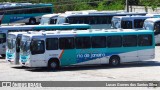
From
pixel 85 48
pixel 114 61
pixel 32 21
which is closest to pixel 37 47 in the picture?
pixel 85 48

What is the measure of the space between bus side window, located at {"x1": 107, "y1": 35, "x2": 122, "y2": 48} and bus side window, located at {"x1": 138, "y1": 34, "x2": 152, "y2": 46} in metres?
1.46

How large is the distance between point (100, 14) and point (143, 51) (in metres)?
18.9

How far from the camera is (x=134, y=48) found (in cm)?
3375

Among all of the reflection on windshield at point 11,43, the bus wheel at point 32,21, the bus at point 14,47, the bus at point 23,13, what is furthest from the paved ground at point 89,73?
the bus wheel at point 32,21

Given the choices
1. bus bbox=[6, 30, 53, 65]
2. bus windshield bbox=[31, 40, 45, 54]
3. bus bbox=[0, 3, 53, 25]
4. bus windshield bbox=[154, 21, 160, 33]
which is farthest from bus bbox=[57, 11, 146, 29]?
bus windshield bbox=[31, 40, 45, 54]

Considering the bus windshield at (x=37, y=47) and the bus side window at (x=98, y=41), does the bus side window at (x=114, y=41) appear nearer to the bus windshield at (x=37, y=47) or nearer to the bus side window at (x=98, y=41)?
the bus side window at (x=98, y=41)

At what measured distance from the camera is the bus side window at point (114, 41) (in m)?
33.3

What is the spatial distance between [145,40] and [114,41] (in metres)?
2.25

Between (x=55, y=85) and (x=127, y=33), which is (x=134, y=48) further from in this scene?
(x=55, y=85)

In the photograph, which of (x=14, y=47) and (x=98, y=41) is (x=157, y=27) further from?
(x=14, y=47)

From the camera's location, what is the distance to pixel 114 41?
33.5m

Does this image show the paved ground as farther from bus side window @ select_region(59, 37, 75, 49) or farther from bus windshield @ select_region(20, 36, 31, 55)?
bus side window @ select_region(59, 37, 75, 49)

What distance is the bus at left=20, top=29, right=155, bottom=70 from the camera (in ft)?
103

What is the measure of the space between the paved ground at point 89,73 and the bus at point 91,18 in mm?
16458
